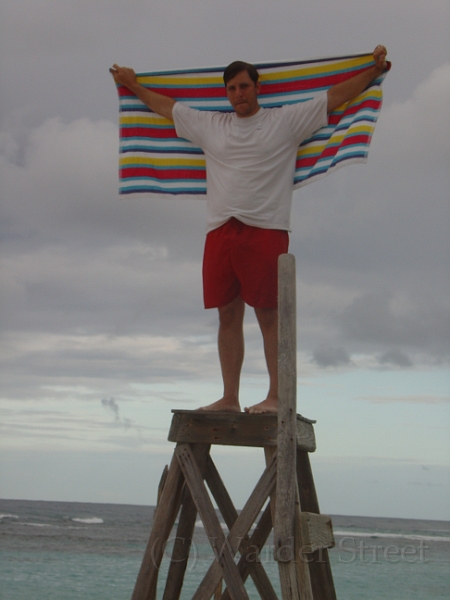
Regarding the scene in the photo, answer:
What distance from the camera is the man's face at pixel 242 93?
5516mm

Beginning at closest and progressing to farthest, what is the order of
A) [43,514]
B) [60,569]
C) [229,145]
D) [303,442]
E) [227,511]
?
[303,442] → [229,145] → [227,511] → [60,569] → [43,514]

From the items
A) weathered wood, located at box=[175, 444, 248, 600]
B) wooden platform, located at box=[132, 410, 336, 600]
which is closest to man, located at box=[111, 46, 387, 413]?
wooden platform, located at box=[132, 410, 336, 600]

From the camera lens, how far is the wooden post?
468 cm

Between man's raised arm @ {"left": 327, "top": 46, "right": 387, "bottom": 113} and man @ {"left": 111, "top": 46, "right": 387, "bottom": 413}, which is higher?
man's raised arm @ {"left": 327, "top": 46, "right": 387, "bottom": 113}

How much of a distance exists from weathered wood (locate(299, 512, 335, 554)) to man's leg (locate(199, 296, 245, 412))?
40.1 inches

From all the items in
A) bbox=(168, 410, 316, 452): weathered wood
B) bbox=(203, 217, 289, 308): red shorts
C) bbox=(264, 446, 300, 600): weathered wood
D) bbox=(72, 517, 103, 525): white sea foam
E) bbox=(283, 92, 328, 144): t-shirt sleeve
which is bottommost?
bbox=(72, 517, 103, 525): white sea foam

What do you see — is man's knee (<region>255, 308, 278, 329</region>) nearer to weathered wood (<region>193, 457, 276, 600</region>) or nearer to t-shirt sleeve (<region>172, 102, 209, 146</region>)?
weathered wood (<region>193, 457, 276, 600</region>)

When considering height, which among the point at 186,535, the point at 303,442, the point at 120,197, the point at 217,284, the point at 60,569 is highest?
the point at 120,197

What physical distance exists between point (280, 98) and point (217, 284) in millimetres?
1527

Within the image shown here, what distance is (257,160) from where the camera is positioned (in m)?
5.49

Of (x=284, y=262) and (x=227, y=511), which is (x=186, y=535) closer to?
(x=227, y=511)

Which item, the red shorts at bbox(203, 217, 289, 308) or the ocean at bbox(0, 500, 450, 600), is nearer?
the red shorts at bbox(203, 217, 289, 308)

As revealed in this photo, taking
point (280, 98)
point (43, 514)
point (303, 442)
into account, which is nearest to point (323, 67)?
point (280, 98)

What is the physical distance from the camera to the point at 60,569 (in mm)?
20641
